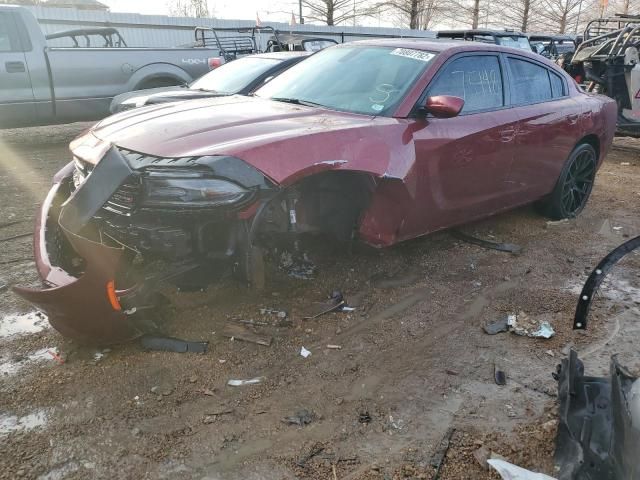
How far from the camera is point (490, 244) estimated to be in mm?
4879

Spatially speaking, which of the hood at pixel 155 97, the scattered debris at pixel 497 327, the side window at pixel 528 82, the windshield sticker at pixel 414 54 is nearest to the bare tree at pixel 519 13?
the hood at pixel 155 97

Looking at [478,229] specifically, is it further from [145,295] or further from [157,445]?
[157,445]

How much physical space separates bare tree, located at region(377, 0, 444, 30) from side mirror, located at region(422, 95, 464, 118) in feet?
96.0

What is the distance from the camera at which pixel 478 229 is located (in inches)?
209

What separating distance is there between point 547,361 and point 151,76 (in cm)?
808

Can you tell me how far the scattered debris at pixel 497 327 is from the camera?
3.43 metres

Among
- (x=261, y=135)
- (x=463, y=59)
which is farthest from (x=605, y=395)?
(x=463, y=59)

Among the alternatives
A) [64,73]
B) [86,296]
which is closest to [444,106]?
[86,296]

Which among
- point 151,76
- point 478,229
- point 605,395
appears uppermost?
point 151,76

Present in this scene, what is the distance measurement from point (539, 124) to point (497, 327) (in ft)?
6.98

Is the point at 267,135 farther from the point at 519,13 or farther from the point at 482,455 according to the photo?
the point at 519,13

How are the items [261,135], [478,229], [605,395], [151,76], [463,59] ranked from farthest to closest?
[151,76] < [478,229] < [463,59] < [261,135] < [605,395]

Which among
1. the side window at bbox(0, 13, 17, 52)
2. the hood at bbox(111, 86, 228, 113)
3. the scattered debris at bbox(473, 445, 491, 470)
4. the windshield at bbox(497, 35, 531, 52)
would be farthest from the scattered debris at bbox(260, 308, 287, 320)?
the windshield at bbox(497, 35, 531, 52)

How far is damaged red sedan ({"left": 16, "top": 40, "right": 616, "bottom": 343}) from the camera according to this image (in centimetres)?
276
